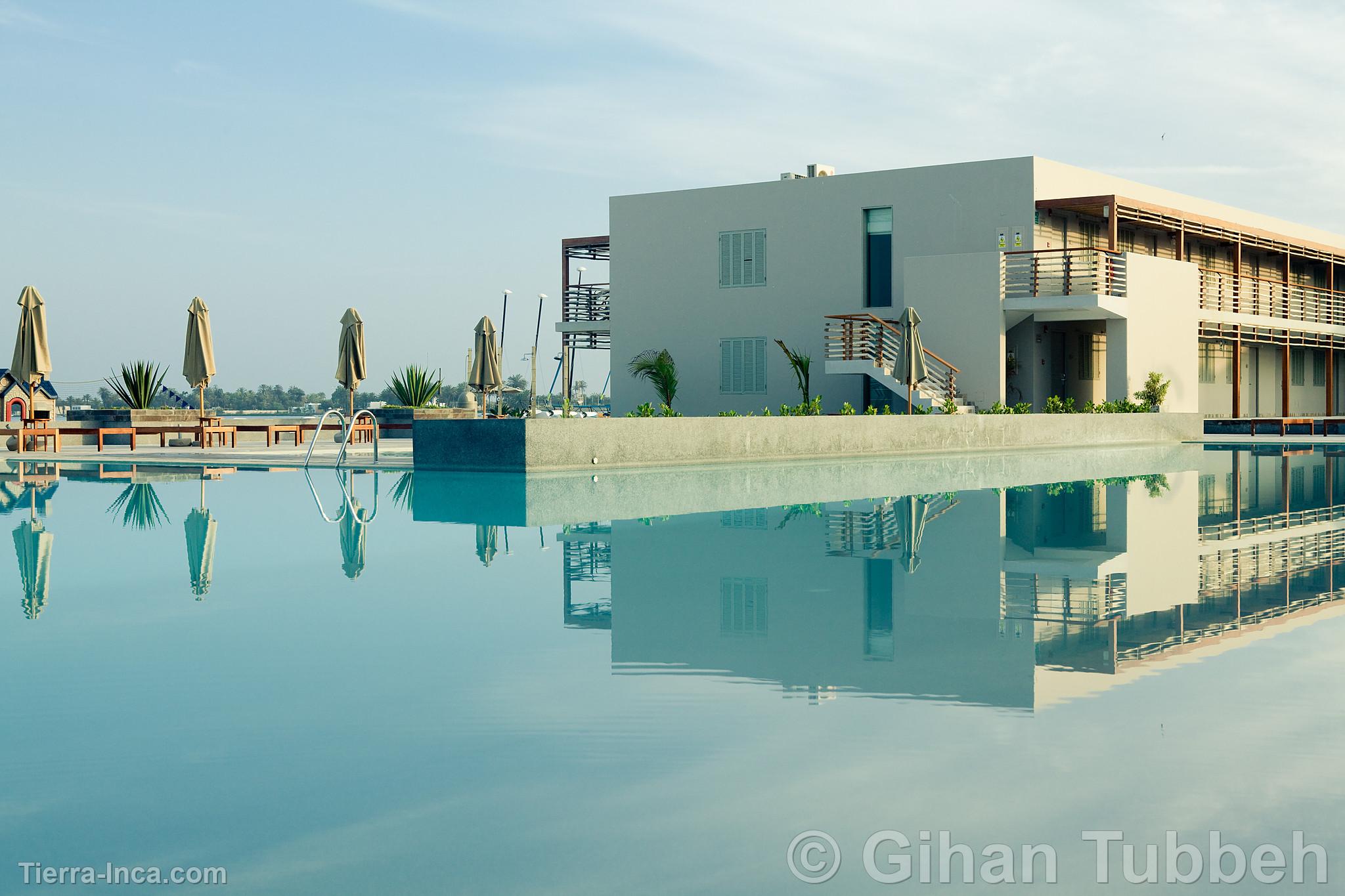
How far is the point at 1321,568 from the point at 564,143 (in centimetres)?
2591

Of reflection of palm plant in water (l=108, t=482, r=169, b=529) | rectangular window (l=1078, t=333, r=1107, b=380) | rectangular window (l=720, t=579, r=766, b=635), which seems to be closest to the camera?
rectangular window (l=720, t=579, r=766, b=635)

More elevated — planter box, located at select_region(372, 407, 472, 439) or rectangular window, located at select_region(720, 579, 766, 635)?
planter box, located at select_region(372, 407, 472, 439)

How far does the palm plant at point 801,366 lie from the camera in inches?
1271

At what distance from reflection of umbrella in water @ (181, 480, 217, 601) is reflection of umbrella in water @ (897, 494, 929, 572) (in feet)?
13.9

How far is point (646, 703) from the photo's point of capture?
4.50 meters

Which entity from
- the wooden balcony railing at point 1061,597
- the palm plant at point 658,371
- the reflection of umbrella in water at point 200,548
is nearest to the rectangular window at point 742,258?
the palm plant at point 658,371

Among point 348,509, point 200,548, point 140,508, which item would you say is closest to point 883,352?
point 348,509

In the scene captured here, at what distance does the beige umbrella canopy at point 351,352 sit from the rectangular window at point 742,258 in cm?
1245

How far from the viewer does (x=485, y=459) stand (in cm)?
1789

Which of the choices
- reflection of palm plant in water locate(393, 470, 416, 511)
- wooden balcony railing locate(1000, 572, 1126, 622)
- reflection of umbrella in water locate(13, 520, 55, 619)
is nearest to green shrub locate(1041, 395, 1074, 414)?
reflection of palm plant in water locate(393, 470, 416, 511)

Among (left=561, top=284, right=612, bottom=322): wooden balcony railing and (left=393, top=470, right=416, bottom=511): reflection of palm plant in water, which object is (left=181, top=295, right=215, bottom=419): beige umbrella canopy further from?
(left=561, top=284, right=612, bottom=322): wooden balcony railing

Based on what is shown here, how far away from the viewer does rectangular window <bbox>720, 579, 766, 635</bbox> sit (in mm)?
5938

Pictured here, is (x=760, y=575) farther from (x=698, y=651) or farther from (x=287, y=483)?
(x=287, y=483)

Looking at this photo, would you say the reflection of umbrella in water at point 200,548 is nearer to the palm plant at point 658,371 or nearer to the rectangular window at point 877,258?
Result: the palm plant at point 658,371
